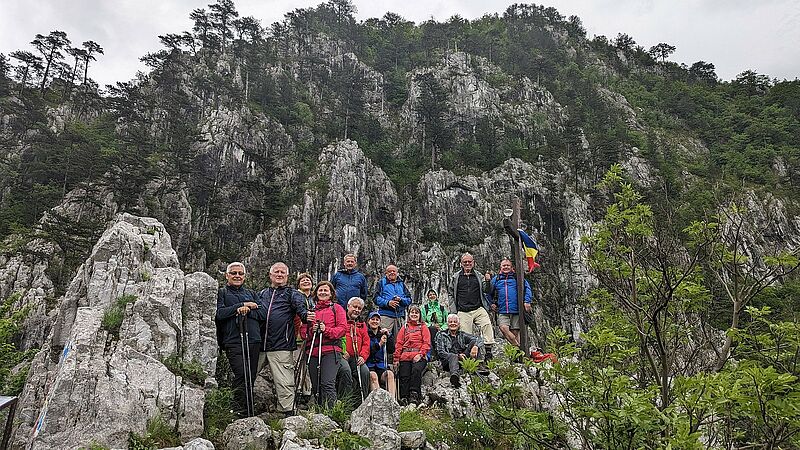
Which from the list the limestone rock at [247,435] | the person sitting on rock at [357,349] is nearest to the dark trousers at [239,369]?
the limestone rock at [247,435]

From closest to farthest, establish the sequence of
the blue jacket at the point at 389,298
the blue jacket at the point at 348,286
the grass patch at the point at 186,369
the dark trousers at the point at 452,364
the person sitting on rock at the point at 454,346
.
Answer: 1. the grass patch at the point at 186,369
2. the dark trousers at the point at 452,364
3. the person sitting on rock at the point at 454,346
4. the blue jacket at the point at 348,286
5. the blue jacket at the point at 389,298

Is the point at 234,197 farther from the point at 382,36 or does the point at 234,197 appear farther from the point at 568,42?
the point at 568,42

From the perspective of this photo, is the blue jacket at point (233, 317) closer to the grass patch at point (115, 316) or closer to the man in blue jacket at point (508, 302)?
the grass patch at point (115, 316)

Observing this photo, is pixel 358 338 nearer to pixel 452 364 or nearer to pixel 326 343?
pixel 326 343

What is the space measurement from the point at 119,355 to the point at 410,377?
380 centimetres

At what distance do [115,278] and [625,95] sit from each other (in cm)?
6253

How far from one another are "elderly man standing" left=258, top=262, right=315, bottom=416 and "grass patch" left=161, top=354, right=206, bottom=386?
776mm

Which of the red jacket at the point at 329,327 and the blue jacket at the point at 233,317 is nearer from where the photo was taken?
the blue jacket at the point at 233,317

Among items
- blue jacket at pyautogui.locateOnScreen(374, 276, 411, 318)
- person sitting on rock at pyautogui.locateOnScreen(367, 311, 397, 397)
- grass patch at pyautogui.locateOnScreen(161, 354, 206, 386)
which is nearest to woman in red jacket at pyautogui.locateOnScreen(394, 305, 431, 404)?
person sitting on rock at pyautogui.locateOnScreen(367, 311, 397, 397)

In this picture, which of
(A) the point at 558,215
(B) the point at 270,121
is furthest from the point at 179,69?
(A) the point at 558,215

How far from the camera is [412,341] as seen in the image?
6555mm

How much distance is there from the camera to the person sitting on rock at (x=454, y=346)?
22.8 ft

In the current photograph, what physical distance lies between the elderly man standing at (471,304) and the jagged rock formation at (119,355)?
4.50 metres

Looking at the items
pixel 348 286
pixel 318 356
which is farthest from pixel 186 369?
pixel 348 286
